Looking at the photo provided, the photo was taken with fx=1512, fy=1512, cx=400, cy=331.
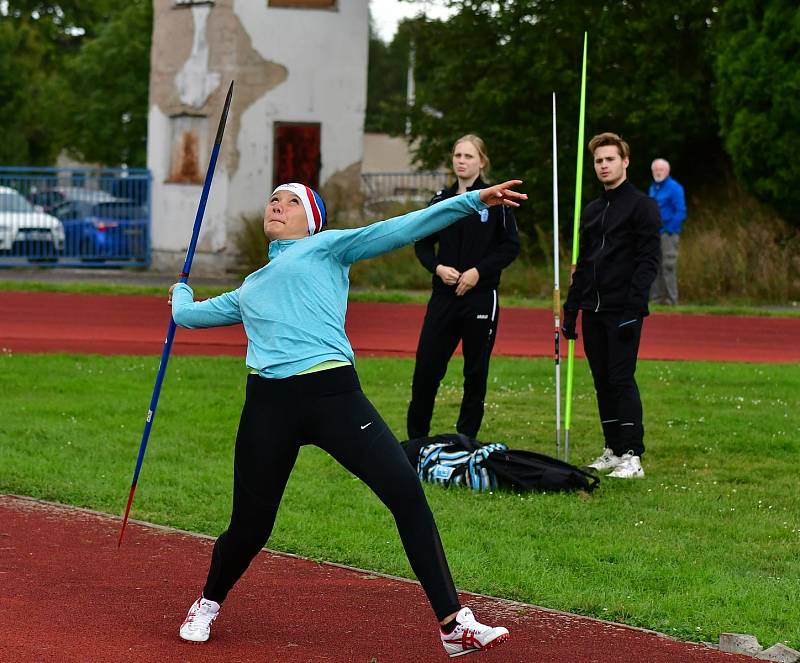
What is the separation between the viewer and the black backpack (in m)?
9.07

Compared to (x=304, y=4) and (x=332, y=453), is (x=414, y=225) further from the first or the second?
(x=304, y=4)

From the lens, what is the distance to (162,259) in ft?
95.8

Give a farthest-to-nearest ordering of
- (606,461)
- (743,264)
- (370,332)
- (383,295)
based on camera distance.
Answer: (743,264), (383,295), (370,332), (606,461)

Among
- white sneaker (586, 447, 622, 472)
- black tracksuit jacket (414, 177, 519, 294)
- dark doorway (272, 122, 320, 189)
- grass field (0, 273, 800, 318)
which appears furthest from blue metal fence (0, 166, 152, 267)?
white sneaker (586, 447, 622, 472)

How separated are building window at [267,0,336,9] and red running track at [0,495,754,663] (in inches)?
840

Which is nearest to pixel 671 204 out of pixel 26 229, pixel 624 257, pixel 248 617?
pixel 624 257

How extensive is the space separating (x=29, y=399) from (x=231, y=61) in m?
16.3

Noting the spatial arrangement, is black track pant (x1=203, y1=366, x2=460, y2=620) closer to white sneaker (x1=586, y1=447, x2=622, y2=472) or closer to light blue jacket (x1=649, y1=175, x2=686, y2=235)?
white sneaker (x1=586, y1=447, x2=622, y2=472)

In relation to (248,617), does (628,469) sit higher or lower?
higher

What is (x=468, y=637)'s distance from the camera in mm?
5539

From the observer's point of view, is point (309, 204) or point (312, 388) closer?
point (312, 388)

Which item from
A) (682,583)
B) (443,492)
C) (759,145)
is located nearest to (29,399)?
(443,492)

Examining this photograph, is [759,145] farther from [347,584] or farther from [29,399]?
[347,584]

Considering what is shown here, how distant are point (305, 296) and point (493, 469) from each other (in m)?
→ 3.63
